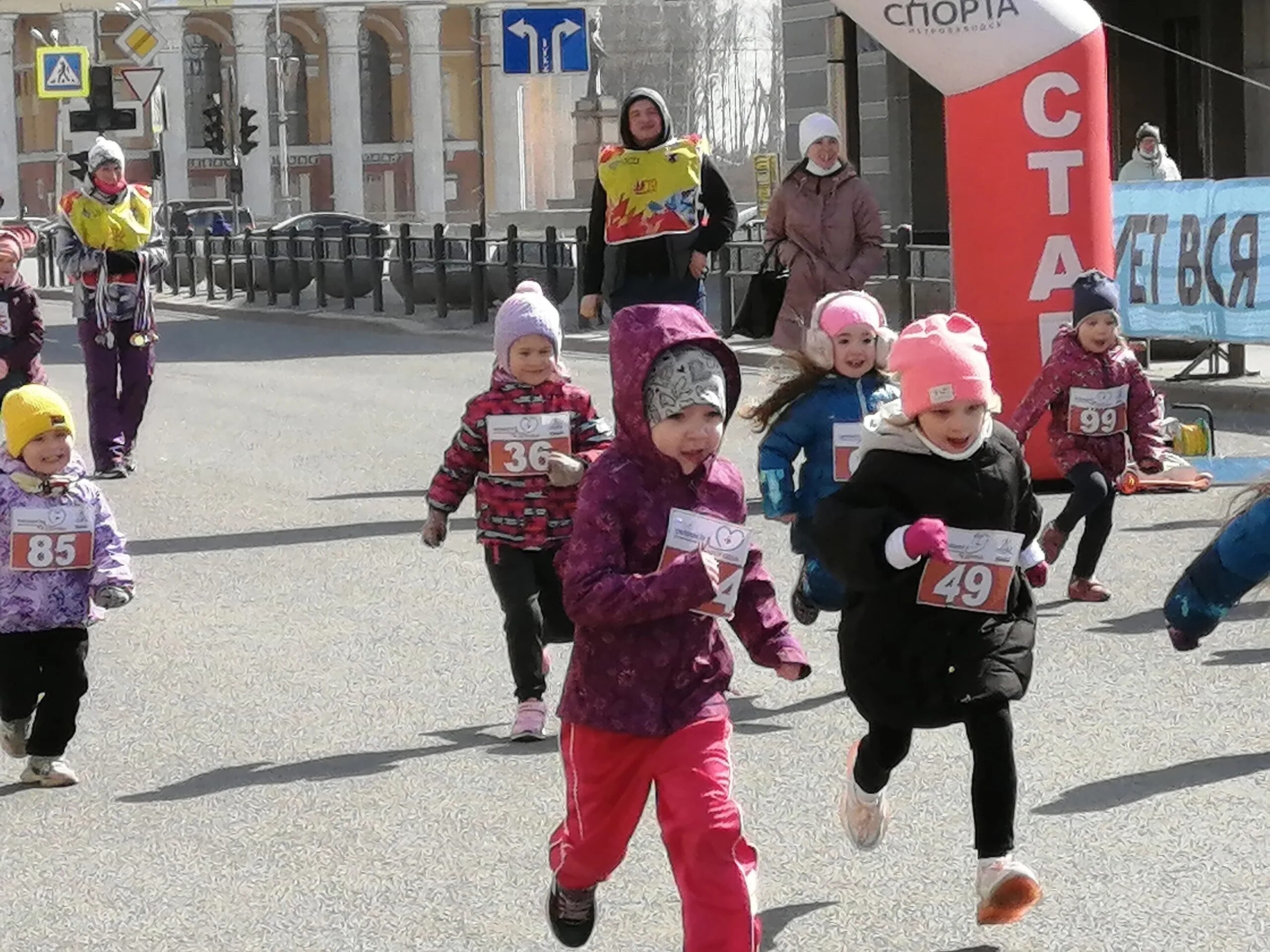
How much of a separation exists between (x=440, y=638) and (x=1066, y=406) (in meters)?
2.50

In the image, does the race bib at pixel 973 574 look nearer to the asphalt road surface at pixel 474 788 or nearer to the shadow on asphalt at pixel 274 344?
the asphalt road surface at pixel 474 788

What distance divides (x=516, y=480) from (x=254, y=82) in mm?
106880

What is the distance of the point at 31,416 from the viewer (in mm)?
7414

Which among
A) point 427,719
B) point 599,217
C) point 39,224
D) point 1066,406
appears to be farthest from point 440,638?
point 39,224

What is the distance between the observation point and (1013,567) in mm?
5766

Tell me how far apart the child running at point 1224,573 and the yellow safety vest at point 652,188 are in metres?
7.93

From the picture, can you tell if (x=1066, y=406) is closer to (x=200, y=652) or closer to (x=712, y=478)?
(x=200, y=652)

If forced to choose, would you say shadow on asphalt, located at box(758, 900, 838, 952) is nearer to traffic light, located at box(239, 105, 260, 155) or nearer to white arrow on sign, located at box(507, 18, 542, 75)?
white arrow on sign, located at box(507, 18, 542, 75)

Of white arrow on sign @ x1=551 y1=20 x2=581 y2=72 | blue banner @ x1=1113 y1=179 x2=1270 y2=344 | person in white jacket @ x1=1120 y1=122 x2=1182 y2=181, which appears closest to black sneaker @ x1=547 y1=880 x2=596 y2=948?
blue banner @ x1=1113 y1=179 x2=1270 y2=344

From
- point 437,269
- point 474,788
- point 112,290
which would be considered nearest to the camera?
point 474,788

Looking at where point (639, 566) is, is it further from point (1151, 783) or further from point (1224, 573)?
point (1151, 783)

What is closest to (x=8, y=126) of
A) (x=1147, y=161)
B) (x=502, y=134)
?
(x=502, y=134)

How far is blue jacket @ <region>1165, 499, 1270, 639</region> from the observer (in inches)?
189

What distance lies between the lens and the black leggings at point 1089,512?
33.6 ft
